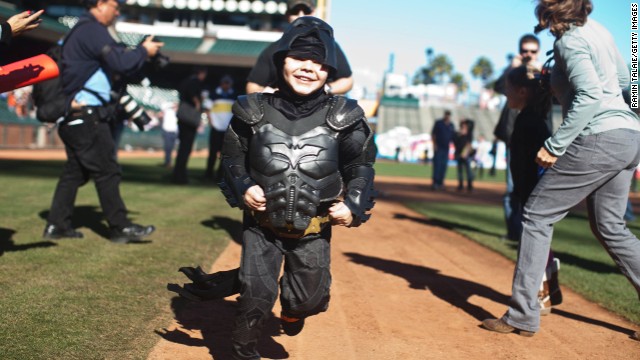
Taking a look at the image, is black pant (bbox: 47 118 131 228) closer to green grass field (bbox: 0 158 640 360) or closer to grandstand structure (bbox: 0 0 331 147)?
green grass field (bbox: 0 158 640 360)

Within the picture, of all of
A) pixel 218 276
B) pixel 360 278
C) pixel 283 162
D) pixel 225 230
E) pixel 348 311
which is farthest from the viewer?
pixel 225 230

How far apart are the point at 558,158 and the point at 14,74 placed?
3502 millimetres

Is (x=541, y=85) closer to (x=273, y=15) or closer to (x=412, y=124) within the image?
(x=412, y=124)

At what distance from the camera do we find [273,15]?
5872 centimetres

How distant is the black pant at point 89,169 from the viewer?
6.51 m

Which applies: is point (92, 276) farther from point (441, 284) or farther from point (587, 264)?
point (587, 264)

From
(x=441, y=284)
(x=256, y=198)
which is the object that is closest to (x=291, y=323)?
(x=256, y=198)

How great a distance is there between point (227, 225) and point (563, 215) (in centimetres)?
505

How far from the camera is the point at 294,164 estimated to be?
11.0ft

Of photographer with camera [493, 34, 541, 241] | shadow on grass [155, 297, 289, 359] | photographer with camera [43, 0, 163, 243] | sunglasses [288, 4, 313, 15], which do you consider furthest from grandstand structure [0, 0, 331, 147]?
shadow on grass [155, 297, 289, 359]

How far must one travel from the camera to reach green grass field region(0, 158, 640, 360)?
12.5ft

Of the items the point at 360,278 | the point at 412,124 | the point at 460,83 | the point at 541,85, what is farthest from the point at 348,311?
the point at 460,83

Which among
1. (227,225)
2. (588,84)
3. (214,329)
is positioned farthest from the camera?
(227,225)

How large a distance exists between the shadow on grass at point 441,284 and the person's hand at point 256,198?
2.46 meters
